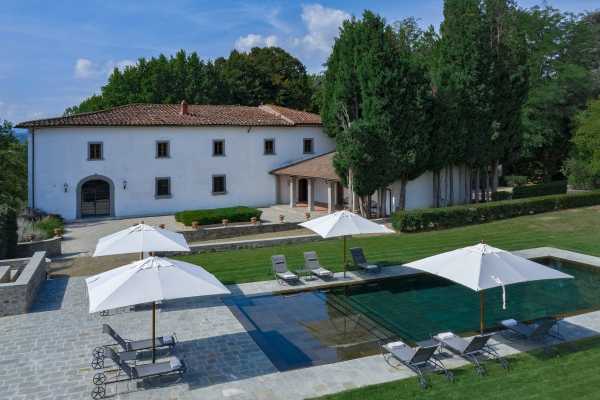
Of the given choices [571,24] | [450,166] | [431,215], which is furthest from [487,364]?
[571,24]

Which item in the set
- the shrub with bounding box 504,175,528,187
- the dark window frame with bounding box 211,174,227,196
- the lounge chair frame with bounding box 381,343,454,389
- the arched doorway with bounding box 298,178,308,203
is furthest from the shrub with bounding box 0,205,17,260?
the shrub with bounding box 504,175,528,187

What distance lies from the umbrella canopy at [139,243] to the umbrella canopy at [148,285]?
3542 millimetres

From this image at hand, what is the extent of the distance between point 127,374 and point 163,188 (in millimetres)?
26957

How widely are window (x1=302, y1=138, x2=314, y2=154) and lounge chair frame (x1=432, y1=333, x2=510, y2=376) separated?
30.0m

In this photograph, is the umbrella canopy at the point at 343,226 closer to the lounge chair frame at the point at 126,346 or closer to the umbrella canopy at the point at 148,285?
the umbrella canopy at the point at 148,285

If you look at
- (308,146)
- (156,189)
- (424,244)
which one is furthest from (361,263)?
(308,146)

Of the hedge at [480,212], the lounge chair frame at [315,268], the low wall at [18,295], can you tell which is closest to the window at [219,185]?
the hedge at [480,212]

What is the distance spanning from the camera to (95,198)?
3384cm

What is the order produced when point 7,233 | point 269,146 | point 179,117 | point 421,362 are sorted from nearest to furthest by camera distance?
point 421,362 → point 7,233 → point 179,117 → point 269,146

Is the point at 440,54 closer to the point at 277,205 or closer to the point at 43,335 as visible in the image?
the point at 277,205

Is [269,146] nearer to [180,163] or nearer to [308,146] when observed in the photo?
[308,146]

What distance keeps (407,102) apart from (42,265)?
20832 millimetres

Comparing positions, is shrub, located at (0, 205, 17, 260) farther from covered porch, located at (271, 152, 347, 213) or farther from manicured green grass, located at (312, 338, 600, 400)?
covered porch, located at (271, 152, 347, 213)

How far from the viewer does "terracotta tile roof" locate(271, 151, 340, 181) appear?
33312 millimetres
